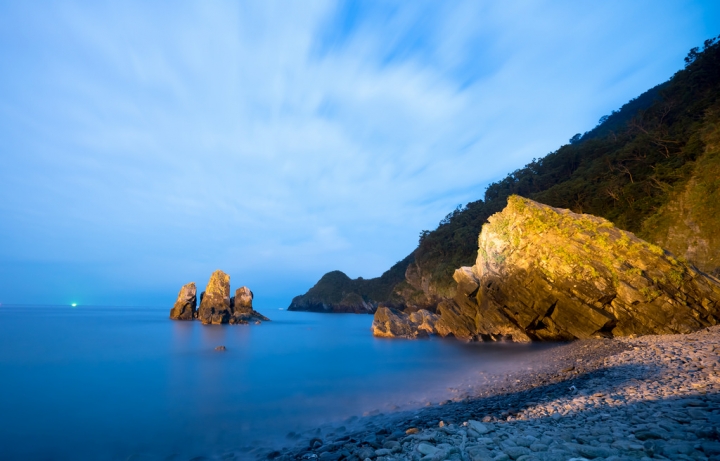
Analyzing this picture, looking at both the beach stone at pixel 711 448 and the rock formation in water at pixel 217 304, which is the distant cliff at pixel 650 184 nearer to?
the beach stone at pixel 711 448

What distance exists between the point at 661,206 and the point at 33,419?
44182mm

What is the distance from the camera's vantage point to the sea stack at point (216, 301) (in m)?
59.9

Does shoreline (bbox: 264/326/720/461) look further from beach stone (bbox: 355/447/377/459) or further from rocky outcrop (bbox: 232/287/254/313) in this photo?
rocky outcrop (bbox: 232/287/254/313)

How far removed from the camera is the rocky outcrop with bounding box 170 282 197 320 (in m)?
68.2

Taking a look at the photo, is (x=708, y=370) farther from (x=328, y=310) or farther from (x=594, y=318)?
(x=328, y=310)

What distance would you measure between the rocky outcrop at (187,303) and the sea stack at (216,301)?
726 cm

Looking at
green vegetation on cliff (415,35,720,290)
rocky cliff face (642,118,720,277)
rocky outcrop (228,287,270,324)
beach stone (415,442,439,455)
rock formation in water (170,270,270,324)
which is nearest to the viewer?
beach stone (415,442,439,455)

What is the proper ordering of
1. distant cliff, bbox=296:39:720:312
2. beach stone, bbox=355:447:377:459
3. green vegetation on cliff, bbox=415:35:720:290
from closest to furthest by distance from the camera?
1. beach stone, bbox=355:447:377:459
2. distant cliff, bbox=296:39:720:312
3. green vegetation on cliff, bbox=415:35:720:290

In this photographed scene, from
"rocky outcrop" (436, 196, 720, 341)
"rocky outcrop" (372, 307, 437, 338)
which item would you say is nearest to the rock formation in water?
"rocky outcrop" (372, 307, 437, 338)

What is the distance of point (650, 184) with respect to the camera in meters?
32.9

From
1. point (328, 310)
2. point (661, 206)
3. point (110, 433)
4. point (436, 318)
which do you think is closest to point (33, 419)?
point (110, 433)

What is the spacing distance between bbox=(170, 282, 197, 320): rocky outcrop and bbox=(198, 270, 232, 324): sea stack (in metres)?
7.26

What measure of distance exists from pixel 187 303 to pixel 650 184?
250 ft

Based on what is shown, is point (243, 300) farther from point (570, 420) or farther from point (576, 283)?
point (570, 420)
